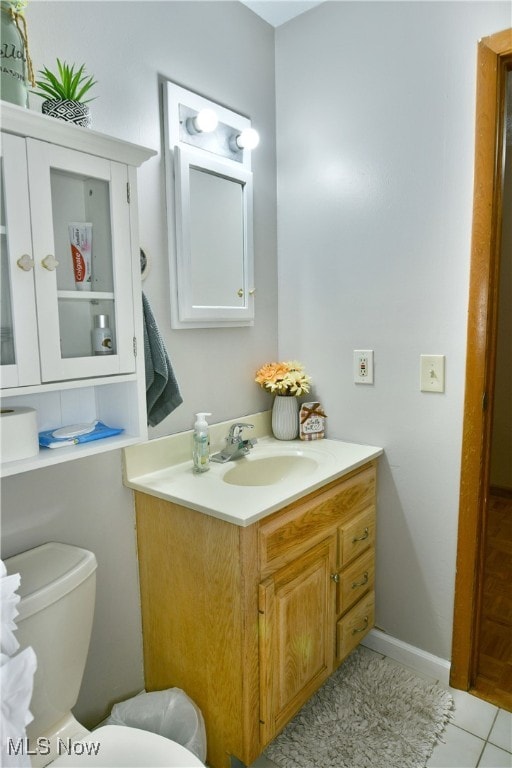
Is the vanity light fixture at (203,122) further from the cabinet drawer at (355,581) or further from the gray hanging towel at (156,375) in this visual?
the cabinet drawer at (355,581)

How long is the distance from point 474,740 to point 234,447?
1.17 m

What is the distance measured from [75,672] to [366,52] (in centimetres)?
212

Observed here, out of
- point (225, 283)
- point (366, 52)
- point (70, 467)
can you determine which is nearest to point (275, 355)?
point (225, 283)

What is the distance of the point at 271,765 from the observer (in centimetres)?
143

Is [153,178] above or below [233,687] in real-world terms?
above

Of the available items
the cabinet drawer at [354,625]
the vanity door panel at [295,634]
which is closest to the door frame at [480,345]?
the cabinet drawer at [354,625]

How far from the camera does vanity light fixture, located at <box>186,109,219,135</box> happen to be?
1.57 metres

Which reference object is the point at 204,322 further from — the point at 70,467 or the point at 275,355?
the point at 70,467

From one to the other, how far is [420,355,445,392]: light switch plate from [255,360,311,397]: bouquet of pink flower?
453 millimetres

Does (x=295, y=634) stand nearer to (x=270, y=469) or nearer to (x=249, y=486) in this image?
(x=249, y=486)

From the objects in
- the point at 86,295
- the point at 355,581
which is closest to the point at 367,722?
the point at 355,581

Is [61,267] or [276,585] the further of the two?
[276,585]

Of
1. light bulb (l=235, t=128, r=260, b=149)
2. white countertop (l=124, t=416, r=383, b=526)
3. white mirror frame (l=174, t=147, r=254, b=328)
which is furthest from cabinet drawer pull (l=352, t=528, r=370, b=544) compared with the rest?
light bulb (l=235, t=128, r=260, b=149)

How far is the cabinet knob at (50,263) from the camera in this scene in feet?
3.45
